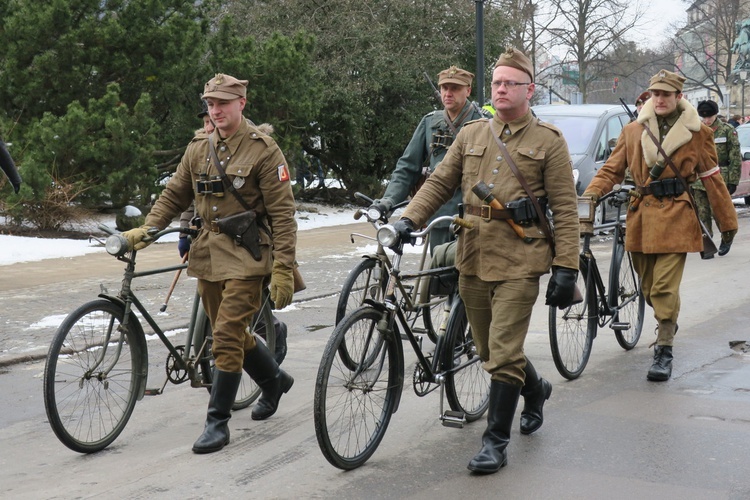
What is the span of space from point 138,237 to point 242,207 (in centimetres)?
54

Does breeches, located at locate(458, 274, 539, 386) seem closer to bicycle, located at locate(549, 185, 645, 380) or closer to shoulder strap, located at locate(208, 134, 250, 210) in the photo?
shoulder strap, located at locate(208, 134, 250, 210)

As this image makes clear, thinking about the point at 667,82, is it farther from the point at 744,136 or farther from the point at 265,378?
the point at 744,136

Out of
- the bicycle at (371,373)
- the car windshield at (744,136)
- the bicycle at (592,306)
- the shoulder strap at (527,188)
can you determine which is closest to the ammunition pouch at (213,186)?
the bicycle at (371,373)

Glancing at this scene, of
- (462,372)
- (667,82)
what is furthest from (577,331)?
(667,82)

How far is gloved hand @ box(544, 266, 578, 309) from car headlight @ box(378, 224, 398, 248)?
748 mm

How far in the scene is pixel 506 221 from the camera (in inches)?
198

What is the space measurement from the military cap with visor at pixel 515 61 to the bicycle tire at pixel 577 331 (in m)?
1.95

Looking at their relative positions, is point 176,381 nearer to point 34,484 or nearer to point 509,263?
point 34,484

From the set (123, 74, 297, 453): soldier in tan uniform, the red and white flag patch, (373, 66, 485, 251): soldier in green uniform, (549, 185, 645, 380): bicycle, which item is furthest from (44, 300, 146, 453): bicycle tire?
(549, 185, 645, 380): bicycle

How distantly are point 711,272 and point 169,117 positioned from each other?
887 cm

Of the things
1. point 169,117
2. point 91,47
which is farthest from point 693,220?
point 169,117

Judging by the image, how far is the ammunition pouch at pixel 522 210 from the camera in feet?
16.3

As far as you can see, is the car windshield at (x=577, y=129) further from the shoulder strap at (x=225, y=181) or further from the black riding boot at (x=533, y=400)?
the shoulder strap at (x=225, y=181)

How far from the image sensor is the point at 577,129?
16.2 meters
